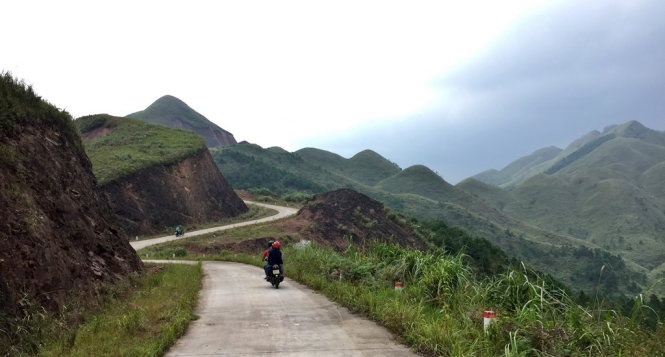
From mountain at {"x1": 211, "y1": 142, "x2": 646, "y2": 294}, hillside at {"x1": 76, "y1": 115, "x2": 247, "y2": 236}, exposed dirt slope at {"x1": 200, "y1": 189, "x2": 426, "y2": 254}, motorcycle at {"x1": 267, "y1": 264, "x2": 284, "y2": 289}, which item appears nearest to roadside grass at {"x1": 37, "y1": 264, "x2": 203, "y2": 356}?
motorcycle at {"x1": 267, "y1": 264, "x2": 284, "y2": 289}

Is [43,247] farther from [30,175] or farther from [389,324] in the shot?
[389,324]

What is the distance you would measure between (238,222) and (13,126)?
47300 millimetres

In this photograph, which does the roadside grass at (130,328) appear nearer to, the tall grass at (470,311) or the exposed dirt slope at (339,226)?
the tall grass at (470,311)

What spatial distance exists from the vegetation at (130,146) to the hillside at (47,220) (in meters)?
32.5

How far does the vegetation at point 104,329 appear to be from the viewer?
315 inches

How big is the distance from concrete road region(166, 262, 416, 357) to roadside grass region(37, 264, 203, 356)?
0.34 metres

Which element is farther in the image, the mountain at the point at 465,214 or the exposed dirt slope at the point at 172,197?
the mountain at the point at 465,214

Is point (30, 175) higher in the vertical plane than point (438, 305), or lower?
higher

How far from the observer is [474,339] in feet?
24.9

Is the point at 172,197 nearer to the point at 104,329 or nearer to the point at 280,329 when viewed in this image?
the point at 104,329

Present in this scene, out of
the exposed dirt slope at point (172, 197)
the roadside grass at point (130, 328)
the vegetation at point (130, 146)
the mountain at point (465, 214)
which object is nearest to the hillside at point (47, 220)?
the roadside grass at point (130, 328)

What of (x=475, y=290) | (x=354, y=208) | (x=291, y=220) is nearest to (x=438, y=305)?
(x=475, y=290)

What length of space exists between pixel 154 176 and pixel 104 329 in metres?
47.8

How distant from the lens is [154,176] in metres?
54.5
